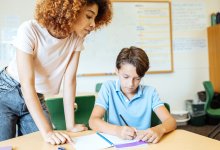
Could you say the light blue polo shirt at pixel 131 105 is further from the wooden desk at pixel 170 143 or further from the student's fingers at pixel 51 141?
the student's fingers at pixel 51 141

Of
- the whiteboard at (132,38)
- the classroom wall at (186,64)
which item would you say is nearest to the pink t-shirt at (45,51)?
the whiteboard at (132,38)

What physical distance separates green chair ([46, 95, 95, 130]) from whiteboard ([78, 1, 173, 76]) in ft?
5.19

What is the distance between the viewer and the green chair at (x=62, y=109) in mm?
1910

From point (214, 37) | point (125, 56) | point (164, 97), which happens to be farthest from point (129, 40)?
point (125, 56)

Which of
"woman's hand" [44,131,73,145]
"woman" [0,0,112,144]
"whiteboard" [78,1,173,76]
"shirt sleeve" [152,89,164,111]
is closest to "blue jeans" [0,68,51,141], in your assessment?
"woman" [0,0,112,144]

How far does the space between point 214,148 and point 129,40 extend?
290 cm

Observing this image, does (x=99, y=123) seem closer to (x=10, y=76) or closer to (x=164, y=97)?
Result: (x=10, y=76)

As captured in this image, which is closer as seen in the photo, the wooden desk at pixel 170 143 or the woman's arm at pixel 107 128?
the wooden desk at pixel 170 143

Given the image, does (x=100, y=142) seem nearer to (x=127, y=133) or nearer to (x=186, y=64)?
(x=127, y=133)

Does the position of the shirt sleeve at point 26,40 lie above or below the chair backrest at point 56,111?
above

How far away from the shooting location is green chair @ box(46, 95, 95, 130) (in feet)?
6.27

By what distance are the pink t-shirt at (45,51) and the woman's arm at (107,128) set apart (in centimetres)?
26

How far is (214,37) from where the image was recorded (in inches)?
155

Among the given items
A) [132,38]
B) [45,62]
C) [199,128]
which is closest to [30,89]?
[45,62]
